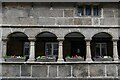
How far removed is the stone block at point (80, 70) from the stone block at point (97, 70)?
13.3 inches

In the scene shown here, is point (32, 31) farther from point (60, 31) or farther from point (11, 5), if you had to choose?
point (11, 5)

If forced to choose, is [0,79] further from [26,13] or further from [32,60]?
[26,13]

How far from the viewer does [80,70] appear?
1295 cm

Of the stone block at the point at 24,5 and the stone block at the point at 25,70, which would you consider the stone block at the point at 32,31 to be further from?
the stone block at the point at 25,70

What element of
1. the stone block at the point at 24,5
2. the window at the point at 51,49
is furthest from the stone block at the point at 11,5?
the window at the point at 51,49

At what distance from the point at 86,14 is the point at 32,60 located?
15.4ft

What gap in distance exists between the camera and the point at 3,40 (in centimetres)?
1329

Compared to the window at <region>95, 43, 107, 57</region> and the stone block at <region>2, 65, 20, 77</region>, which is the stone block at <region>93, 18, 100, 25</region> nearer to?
the window at <region>95, 43, 107, 57</region>

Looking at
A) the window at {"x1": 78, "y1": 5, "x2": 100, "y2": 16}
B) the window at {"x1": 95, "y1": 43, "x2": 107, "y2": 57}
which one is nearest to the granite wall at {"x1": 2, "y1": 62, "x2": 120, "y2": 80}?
the window at {"x1": 95, "y1": 43, "x2": 107, "y2": 57}

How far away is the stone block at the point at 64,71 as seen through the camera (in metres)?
12.9

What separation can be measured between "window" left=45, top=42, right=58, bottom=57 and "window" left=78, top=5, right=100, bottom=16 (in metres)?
3.16

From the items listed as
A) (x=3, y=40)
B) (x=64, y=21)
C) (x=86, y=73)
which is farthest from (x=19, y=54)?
(x=86, y=73)

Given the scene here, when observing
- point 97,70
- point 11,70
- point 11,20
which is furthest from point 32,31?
point 97,70

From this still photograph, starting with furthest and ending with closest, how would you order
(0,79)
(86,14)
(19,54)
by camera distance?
(19,54), (86,14), (0,79)
